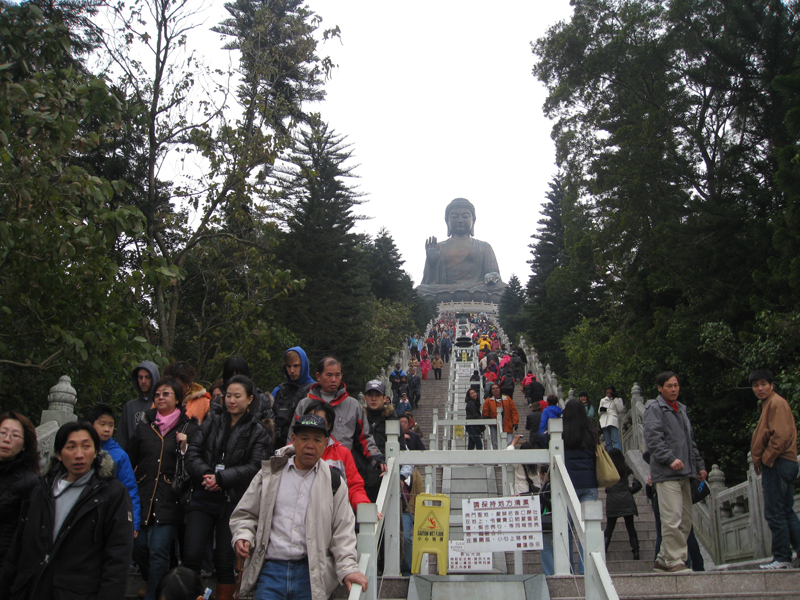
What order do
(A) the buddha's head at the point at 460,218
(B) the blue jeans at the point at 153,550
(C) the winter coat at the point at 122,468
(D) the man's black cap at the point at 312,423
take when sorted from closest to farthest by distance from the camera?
(D) the man's black cap at the point at 312,423 → (C) the winter coat at the point at 122,468 → (B) the blue jeans at the point at 153,550 → (A) the buddha's head at the point at 460,218

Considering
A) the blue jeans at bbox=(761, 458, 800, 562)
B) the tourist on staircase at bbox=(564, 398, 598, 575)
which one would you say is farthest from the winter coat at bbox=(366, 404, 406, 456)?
the blue jeans at bbox=(761, 458, 800, 562)

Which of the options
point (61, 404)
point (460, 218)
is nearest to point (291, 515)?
point (61, 404)

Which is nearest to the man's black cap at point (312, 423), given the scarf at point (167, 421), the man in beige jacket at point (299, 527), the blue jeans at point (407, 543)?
the man in beige jacket at point (299, 527)

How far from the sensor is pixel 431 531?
5535 mm

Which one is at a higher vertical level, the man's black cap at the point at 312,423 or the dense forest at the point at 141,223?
the dense forest at the point at 141,223

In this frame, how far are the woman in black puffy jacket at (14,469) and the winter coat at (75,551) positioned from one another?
22cm

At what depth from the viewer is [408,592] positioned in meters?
4.93

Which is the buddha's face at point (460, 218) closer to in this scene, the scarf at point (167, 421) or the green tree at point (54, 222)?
the green tree at point (54, 222)

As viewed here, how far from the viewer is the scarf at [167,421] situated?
16.0 ft

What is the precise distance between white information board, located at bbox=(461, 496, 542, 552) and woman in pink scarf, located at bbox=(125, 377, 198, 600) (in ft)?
6.13

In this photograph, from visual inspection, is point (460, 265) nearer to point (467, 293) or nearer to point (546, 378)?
point (467, 293)

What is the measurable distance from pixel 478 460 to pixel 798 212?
6426 mm

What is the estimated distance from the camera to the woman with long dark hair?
19.9 ft

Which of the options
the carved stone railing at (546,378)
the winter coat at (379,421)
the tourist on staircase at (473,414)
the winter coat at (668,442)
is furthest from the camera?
the carved stone railing at (546,378)
